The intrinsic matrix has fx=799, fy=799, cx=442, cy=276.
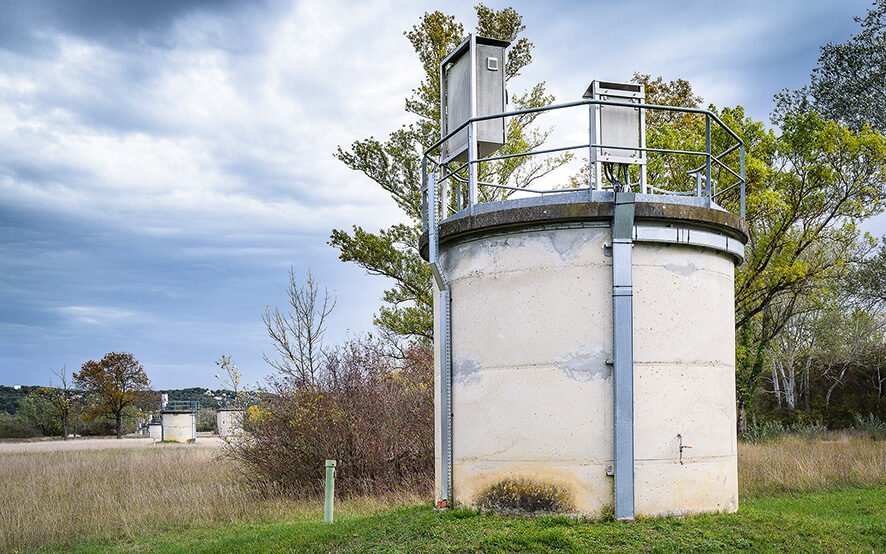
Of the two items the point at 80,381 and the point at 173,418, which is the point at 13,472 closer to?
the point at 173,418

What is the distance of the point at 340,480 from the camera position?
1614cm

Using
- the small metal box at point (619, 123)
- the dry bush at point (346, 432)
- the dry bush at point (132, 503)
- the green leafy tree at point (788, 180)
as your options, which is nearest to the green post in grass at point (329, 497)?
the dry bush at point (132, 503)

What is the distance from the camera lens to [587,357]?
8.49m

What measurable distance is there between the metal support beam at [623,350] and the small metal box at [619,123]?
1.08m

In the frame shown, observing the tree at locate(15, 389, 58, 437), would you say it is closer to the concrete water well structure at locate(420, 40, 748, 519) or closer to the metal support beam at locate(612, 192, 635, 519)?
the concrete water well structure at locate(420, 40, 748, 519)

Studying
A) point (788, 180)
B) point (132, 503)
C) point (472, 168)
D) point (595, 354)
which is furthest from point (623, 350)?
point (788, 180)

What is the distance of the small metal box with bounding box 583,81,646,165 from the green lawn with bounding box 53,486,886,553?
413 cm

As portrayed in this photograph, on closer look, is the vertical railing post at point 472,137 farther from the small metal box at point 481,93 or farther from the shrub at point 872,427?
the shrub at point 872,427

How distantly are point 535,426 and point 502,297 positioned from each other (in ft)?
4.83

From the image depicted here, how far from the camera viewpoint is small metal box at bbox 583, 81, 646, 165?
969cm

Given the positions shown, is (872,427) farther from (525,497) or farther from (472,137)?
(472,137)

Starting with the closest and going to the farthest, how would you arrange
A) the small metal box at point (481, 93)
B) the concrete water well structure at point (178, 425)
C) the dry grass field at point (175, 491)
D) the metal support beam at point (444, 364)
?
1. the metal support beam at point (444, 364)
2. the small metal box at point (481, 93)
3. the dry grass field at point (175, 491)
4. the concrete water well structure at point (178, 425)

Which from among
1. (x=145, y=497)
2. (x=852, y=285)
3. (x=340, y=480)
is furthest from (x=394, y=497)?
(x=852, y=285)

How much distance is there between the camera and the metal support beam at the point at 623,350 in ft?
27.2
